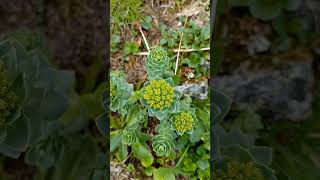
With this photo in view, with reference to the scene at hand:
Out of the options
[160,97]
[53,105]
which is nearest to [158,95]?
[160,97]

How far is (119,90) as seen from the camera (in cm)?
99

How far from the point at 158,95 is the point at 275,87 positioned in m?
0.50

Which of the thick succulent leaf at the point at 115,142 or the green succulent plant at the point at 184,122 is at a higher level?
the green succulent plant at the point at 184,122

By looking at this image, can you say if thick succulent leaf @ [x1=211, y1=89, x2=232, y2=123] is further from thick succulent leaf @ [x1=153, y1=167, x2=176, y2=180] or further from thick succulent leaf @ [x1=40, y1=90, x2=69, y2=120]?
thick succulent leaf @ [x1=40, y1=90, x2=69, y2=120]

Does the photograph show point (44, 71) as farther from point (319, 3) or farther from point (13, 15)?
point (319, 3)

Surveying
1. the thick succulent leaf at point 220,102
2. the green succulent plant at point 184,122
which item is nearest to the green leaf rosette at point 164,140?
the green succulent plant at point 184,122

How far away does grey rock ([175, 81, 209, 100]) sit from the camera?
99 centimetres

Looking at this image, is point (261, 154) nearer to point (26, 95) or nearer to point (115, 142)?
point (115, 142)

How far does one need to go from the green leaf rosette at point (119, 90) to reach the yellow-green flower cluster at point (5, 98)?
18cm

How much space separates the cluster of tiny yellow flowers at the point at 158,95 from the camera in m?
0.98

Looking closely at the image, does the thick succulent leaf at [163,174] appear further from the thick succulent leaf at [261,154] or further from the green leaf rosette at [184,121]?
the thick succulent leaf at [261,154]

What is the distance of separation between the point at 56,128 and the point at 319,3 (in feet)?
2.27

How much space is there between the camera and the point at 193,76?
0.98 meters

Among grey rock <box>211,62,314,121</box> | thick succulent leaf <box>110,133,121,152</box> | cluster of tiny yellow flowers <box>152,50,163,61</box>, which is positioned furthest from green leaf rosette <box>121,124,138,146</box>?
grey rock <box>211,62,314,121</box>
